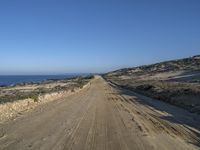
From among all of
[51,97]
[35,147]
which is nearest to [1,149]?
[35,147]

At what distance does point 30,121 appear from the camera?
19516 millimetres

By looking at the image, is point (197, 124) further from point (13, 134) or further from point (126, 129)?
point (13, 134)

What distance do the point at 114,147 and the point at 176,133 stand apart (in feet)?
12.5

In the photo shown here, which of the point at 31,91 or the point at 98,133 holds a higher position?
the point at 98,133

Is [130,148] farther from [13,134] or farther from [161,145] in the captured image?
[13,134]

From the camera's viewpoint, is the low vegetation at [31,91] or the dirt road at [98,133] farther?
the low vegetation at [31,91]

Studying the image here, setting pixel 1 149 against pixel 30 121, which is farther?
pixel 30 121

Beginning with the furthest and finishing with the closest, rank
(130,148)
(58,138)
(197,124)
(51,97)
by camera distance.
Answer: (51,97) < (197,124) < (58,138) < (130,148)

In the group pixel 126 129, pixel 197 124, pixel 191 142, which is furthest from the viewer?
pixel 197 124

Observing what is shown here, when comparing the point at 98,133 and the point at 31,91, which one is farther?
the point at 31,91

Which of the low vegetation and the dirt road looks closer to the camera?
the dirt road

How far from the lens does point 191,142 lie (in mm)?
12969

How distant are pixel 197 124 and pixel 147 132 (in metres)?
3.93

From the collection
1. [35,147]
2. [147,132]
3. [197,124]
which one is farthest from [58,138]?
[197,124]
